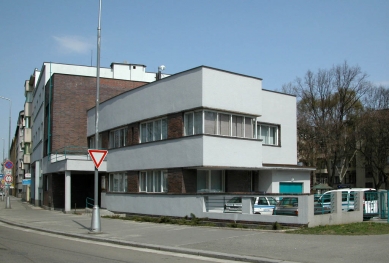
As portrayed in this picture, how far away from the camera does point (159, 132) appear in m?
25.1

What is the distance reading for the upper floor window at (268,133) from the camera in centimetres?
2761

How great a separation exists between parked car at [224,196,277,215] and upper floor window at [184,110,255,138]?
3.67m

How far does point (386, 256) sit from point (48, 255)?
8.57m

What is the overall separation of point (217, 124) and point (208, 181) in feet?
9.87

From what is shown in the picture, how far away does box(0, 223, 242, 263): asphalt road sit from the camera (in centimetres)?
1194

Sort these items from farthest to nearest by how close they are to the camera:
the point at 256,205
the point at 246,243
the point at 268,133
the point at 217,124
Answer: the point at 268,133 < the point at 217,124 < the point at 256,205 < the point at 246,243

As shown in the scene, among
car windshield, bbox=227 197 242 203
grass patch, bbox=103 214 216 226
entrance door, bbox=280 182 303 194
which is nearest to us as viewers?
car windshield, bbox=227 197 242 203

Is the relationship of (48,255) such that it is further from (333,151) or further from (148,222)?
(333,151)

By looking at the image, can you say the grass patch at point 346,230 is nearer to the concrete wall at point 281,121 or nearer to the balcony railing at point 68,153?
the concrete wall at point 281,121

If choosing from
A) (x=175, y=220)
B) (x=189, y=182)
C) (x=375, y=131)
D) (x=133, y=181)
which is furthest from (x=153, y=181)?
(x=375, y=131)

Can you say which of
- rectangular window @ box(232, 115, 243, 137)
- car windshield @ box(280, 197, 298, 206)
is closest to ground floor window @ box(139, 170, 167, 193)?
rectangular window @ box(232, 115, 243, 137)

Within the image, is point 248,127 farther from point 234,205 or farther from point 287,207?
point 287,207

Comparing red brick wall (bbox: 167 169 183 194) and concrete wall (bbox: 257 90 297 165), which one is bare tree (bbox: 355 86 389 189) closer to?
concrete wall (bbox: 257 90 297 165)

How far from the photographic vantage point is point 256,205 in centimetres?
2072
